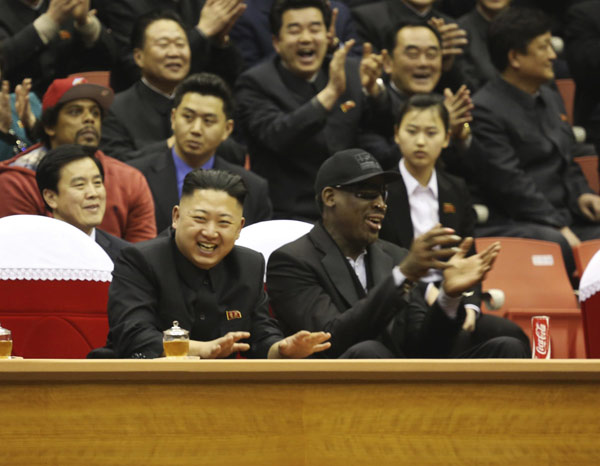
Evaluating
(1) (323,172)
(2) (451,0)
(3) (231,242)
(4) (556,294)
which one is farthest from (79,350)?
(2) (451,0)

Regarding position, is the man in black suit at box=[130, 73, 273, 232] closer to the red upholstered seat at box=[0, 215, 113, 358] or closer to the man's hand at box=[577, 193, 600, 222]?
the red upholstered seat at box=[0, 215, 113, 358]

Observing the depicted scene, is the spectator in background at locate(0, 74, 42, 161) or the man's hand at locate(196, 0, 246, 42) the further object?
the man's hand at locate(196, 0, 246, 42)

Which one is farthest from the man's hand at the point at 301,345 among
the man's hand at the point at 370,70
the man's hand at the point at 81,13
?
the man's hand at the point at 81,13

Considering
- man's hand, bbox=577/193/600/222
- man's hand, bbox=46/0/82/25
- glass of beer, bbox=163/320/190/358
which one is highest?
man's hand, bbox=46/0/82/25

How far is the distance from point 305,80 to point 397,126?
62cm

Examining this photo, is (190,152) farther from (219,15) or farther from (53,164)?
(219,15)

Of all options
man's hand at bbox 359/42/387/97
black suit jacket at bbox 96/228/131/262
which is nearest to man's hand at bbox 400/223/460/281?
black suit jacket at bbox 96/228/131/262

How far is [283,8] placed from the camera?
521cm

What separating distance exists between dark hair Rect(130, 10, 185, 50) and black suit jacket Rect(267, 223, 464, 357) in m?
2.00

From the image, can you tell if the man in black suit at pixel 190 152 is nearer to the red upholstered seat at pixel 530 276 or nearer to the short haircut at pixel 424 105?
the short haircut at pixel 424 105

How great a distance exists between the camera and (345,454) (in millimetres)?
2062

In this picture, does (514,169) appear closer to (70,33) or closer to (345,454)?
(70,33)

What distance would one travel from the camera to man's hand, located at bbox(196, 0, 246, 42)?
5234 mm

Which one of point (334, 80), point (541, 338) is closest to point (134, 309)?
point (541, 338)
